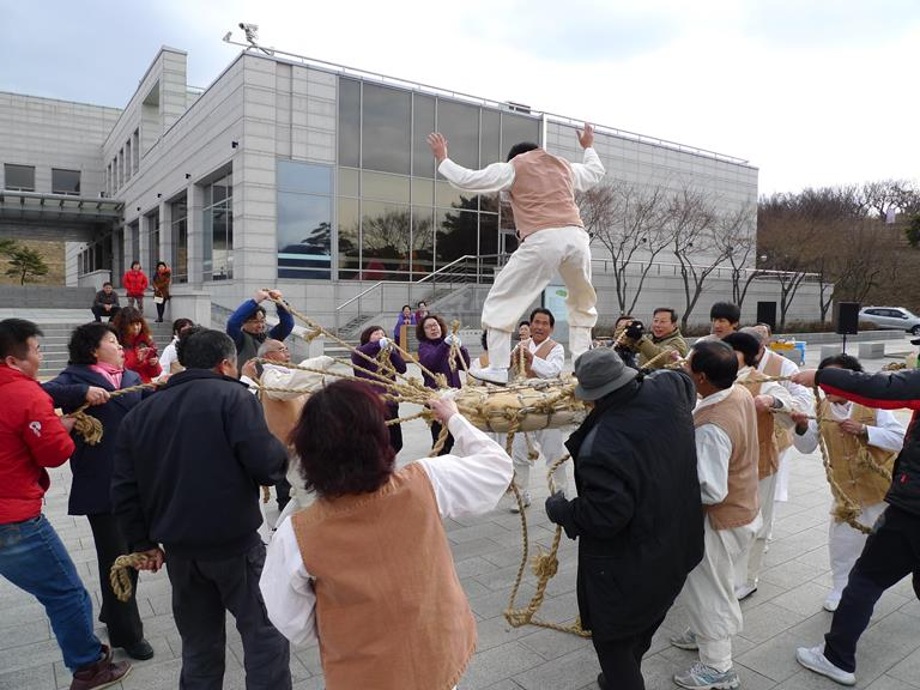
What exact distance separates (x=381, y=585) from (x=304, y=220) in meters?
17.2

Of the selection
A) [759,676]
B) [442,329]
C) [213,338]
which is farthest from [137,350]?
[759,676]

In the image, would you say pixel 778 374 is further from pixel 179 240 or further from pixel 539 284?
pixel 179 240

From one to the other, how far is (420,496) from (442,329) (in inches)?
176

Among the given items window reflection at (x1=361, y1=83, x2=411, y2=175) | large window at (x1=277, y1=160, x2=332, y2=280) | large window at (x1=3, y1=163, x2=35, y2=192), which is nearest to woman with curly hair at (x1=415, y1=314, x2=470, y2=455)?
large window at (x1=277, y1=160, x2=332, y2=280)

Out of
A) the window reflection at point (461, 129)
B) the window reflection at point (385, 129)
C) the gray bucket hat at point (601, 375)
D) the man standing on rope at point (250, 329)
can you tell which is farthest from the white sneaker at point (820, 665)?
the window reflection at point (461, 129)

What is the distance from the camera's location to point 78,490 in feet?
10.1

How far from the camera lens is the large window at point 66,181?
112ft

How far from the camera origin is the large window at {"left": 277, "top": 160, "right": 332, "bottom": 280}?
17484 mm

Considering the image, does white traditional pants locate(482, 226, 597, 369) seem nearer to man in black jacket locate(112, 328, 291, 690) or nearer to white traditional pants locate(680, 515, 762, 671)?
white traditional pants locate(680, 515, 762, 671)

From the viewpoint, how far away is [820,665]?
9.99ft

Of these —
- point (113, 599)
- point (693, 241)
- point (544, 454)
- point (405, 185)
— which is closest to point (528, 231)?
point (544, 454)

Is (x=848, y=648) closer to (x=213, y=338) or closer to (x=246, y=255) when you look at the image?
(x=213, y=338)

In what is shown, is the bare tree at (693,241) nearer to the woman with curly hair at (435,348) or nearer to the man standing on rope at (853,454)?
the woman with curly hair at (435,348)

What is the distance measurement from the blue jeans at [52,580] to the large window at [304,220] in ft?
50.3
